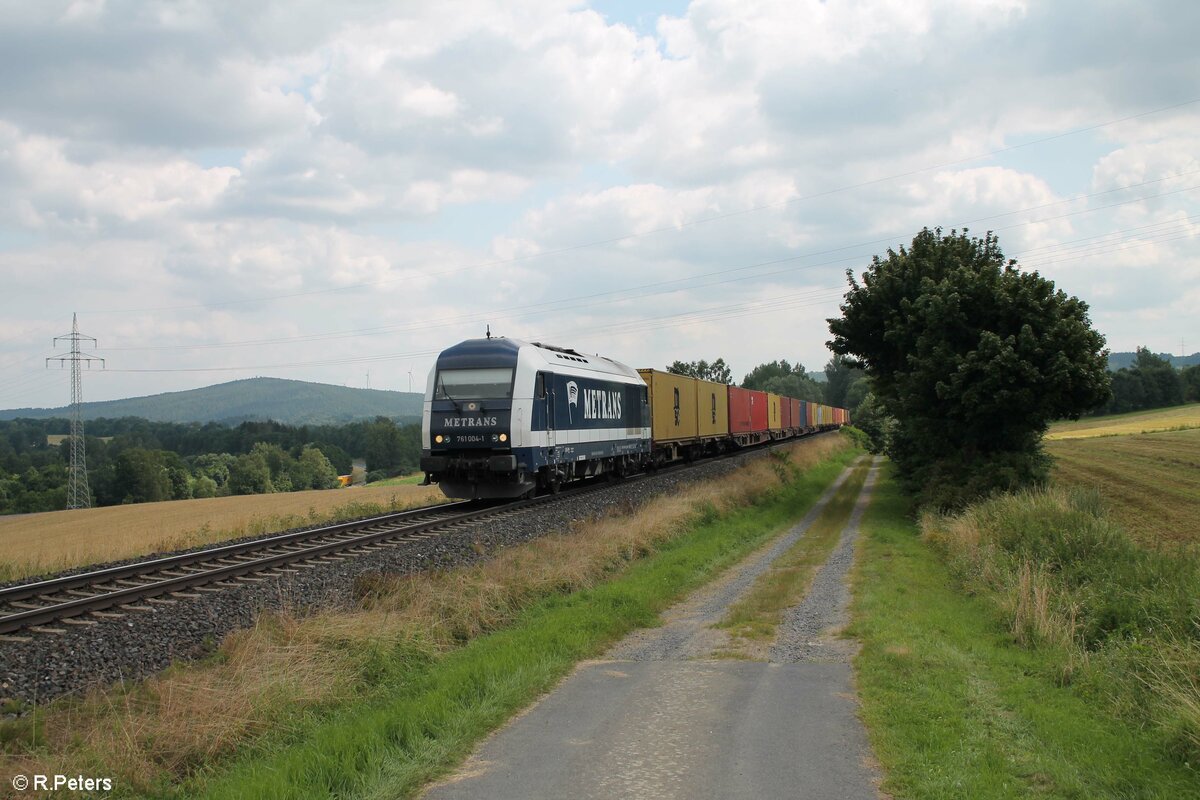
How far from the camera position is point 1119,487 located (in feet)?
115

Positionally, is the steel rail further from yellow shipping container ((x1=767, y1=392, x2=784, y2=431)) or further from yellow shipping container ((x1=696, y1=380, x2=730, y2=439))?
yellow shipping container ((x1=767, y1=392, x2=784, y2=431))

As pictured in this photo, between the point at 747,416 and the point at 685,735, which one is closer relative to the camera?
the point at 685,735

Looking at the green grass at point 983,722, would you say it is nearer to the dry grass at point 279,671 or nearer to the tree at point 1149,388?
the dry grass at point 279,671

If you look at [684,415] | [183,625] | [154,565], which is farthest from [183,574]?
[684,415]

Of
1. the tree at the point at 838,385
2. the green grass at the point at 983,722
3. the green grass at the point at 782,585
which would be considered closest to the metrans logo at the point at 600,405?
the green grass at the point at 782,585

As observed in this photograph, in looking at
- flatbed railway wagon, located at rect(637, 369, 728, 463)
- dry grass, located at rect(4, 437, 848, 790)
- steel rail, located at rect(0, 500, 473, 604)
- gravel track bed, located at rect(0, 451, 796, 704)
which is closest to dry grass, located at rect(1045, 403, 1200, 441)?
flatbed railway wagon, located at rect(637, 369, 728, 463)

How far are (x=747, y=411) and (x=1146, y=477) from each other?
59.6 feet

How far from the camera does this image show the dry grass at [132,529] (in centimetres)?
1605

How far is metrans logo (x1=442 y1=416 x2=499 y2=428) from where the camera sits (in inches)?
772

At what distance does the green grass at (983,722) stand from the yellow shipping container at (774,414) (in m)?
42.8

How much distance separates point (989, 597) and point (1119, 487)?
27554 millimetres

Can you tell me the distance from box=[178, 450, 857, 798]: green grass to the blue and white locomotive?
6.76m

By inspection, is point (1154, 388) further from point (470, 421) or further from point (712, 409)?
point (470, 421)

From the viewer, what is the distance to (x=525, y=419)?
19656 millimetres
